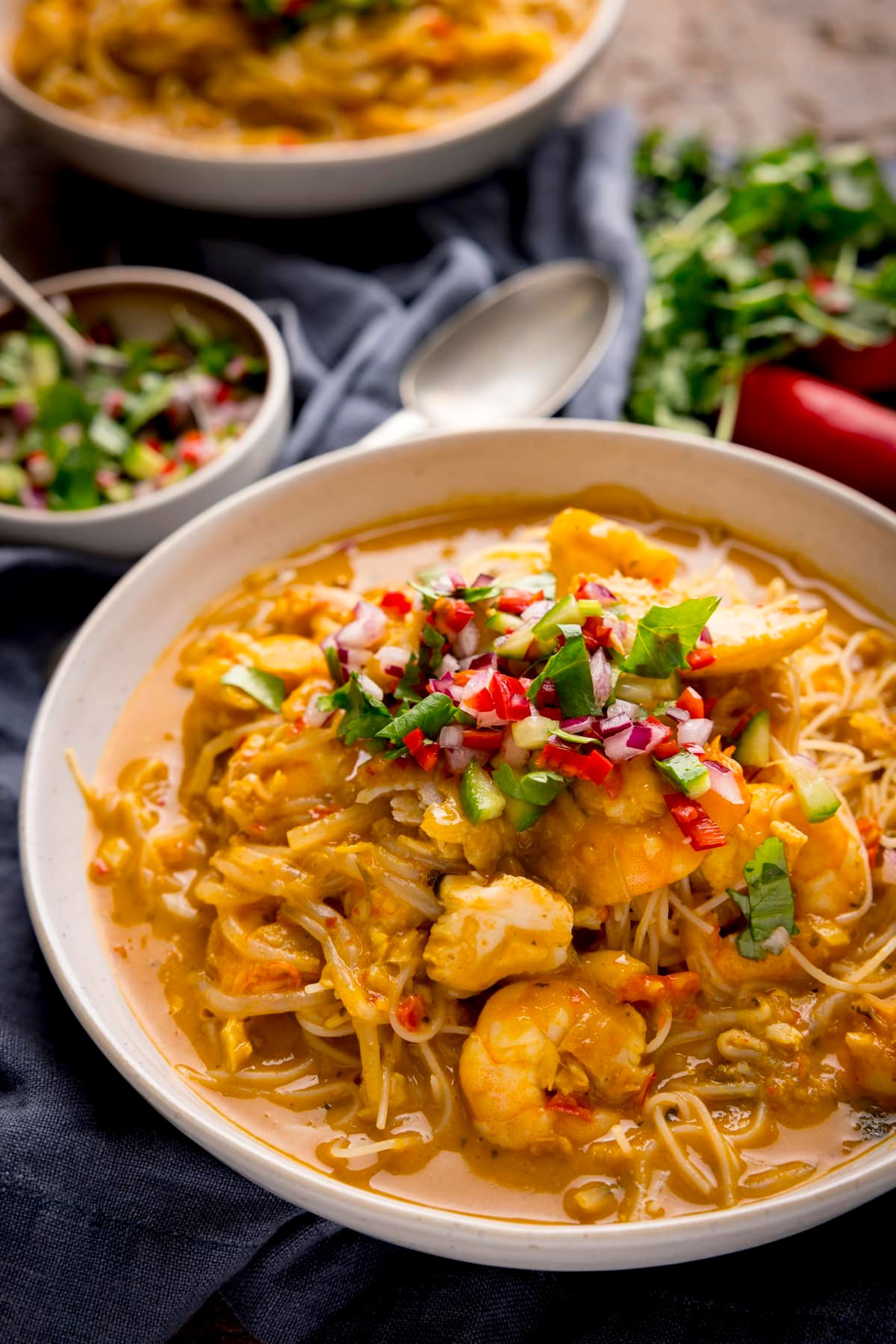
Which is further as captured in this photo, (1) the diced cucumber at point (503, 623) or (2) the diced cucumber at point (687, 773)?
(1) the diced cucumber at point (503, 623)

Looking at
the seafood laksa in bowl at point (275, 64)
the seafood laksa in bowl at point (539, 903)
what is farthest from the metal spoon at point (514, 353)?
the seafood laksa in bowl at point (539, 903)

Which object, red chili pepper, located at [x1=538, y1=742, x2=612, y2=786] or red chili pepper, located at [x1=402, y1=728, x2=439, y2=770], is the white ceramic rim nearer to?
red chili pepper, located at [x1=402, y1=728, x2=439, y2=770]

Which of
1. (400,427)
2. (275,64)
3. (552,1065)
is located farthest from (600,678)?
(275,64)

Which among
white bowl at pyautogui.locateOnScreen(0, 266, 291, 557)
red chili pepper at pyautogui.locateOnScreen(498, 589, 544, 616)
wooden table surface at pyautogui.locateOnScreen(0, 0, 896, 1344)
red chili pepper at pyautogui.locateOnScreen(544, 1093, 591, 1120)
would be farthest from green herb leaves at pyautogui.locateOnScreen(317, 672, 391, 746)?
wooden table surface at pyautogui.locateOnScreen(0, 0, 896, 1344)

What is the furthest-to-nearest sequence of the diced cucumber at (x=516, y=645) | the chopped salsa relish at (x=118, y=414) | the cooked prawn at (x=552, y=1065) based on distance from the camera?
1. the chopped salsa relish at (x=118, y=414)
2. the diced cucumber at (x=516, y=645)
3. the cooked prawn at (x=552, y=1065)

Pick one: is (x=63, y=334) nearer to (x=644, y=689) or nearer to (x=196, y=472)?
(x=196, y=472)

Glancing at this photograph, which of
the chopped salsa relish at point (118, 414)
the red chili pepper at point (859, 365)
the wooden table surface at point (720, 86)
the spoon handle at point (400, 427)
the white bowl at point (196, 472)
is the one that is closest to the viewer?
the white bowl at point (196, 472)

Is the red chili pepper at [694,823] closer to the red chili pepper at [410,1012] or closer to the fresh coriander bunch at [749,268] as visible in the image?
the red chili pepper at [410,1012]

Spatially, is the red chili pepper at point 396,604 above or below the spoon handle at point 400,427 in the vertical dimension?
above
